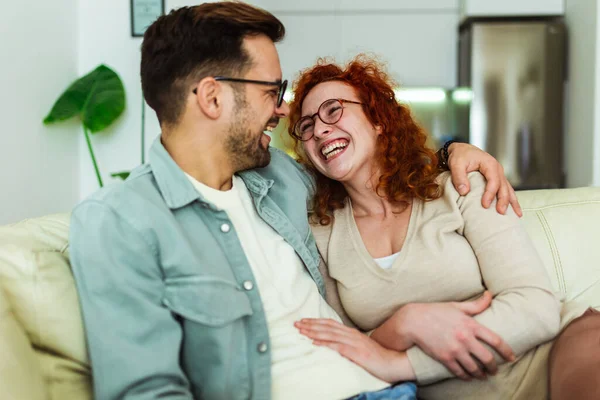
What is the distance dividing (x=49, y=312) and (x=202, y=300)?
278 millimetres

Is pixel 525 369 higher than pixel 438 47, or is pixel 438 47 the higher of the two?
pixel 438 47

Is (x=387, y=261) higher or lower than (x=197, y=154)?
lower

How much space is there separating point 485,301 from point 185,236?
0.70 metres

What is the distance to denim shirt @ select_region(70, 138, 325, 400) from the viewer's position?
1.07 metres

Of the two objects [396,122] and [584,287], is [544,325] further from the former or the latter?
[396,122]

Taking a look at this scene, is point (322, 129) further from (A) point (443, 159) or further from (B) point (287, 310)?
(B) point (287, 310)

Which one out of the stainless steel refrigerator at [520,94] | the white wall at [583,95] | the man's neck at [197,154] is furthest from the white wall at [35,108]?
the white wall at [583,95]

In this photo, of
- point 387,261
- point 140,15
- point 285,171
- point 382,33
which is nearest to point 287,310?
point 387,261

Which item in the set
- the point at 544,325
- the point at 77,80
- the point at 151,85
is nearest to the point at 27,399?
the point at 151,85

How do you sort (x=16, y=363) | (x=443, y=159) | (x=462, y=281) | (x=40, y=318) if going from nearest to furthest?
(x=16, y=363)
(x=40, y=318)
(x=462, y=281)
(x=443, y=159)

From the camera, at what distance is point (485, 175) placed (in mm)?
1555

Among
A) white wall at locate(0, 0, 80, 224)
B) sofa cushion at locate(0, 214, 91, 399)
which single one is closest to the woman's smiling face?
sofa cushion at locate(0, 214, 91, 399)

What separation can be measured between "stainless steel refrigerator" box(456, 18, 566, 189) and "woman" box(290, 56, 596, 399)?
267 centimetres

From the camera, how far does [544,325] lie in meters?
1.37
